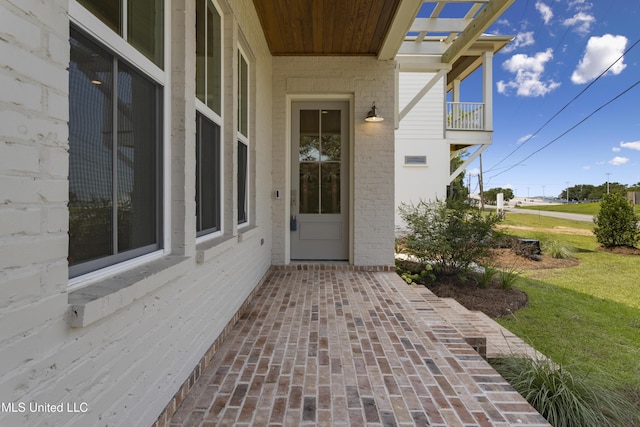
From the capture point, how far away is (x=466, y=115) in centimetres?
1006

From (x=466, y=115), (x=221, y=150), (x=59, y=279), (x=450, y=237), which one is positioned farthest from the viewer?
(x=466, y=115)

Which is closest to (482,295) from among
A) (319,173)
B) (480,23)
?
(319,173)

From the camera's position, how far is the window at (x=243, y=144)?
356cm

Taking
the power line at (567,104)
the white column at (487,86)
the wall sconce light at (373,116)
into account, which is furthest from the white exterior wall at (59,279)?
the power line at (567,104)

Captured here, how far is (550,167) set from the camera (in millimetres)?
29188

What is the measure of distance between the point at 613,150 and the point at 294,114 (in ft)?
86.2

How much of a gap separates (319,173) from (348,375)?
3.62 meters

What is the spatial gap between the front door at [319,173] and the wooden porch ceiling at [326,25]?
82cm

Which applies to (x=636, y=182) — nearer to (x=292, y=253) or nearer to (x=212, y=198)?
(x=292, y=253)

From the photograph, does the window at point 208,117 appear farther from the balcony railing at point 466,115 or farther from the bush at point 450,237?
the balcony railing at point 466,115

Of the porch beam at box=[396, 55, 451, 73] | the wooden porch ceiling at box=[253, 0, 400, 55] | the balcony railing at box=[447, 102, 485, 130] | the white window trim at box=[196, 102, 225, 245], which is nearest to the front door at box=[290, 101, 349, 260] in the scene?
the wooden porch ceiling at box=[253, 0, 400, 55]

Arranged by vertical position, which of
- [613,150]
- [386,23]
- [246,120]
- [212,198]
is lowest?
[212,198]

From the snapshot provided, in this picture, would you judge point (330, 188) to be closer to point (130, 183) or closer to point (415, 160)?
point (130, 183)

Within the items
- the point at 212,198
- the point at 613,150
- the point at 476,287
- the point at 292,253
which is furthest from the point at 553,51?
the point at 212,198
